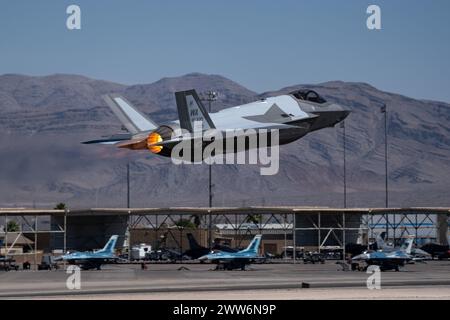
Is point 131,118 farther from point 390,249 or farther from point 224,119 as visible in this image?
point 390,249

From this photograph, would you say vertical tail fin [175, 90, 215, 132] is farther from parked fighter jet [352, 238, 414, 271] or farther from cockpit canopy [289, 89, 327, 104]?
parked fighter jet [352, 238, 414, 271]

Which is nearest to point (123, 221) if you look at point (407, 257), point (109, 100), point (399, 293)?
point (407, 257)

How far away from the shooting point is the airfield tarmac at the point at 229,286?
72562mm

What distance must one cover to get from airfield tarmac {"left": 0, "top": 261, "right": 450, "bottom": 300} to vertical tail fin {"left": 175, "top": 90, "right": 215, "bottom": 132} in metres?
13.4

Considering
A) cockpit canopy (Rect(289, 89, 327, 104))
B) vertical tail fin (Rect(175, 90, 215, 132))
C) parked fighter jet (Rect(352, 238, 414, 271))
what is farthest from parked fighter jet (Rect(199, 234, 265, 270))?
vertical tail fin (Rect(175, 90, 215, 132))

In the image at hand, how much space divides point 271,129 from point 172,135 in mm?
8928

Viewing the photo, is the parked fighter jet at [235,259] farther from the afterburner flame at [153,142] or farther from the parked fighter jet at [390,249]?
the afterburner flame at [153,142]

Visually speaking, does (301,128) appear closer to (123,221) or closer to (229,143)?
(229,143)

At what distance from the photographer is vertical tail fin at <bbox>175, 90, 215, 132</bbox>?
7762 cm

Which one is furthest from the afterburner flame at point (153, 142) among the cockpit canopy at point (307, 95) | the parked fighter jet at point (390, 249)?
the parked fighter jet at point (390, 249)

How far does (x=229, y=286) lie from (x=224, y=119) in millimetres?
14781

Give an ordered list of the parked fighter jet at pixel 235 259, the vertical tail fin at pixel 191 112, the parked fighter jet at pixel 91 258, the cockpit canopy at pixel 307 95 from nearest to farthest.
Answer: the vertical tail fin at pixel 191 112
the cockpit canopy at pixel 307 95
the parked fighter jet at pixel 235 259
the parked fighter jet at pixel 91 258

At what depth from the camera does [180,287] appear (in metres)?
82.2

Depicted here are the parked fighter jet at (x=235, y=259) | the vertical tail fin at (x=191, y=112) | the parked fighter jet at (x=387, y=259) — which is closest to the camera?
the vertical tail fin at (x=191, y=112)
